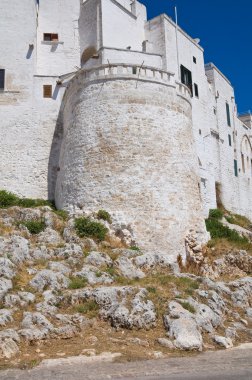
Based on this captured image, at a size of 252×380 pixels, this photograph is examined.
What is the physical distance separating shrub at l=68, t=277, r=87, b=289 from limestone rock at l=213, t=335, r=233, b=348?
4.94 metres

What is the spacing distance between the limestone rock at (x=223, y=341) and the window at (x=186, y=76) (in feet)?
72.6

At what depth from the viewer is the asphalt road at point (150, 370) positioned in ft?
35.2

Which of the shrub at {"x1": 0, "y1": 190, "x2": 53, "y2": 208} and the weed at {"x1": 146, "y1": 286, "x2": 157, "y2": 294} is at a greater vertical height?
the shrub at {"x1": 0, "y1": 190, "x2": 53, "y2": 208}

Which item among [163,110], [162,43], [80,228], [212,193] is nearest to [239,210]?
[212,193]

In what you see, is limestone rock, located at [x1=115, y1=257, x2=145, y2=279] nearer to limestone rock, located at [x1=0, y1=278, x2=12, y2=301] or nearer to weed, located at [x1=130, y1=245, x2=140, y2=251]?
weed, located at [x1=130, y1=245, x2=140, y2=251]

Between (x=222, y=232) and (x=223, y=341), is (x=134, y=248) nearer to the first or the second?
(x=223, y=341)

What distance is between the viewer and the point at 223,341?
44.7ft

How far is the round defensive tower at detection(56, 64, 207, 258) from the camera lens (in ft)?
70.9

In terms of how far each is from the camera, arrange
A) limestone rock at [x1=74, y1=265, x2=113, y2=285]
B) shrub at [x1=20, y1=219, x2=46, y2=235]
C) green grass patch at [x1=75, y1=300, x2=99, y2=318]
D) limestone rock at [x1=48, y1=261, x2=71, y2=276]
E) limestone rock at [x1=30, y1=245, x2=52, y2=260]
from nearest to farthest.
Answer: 1. green grass patch at [x1=75, y1=300, x2=99, y2=318]
2. limestone rock at [x1=74, y1=265, x2=113, y2=285]
3. limestone rock at [x1=48, y1=261, x2=71, y2=276]
4. limestone rock at [x1=30, y1=245, x2=52, y2=260]
5. shrub at [x1=20, y1=219, x2=46, y2=235]

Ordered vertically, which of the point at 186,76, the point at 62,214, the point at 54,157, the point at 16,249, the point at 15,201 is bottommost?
the point at 16,249

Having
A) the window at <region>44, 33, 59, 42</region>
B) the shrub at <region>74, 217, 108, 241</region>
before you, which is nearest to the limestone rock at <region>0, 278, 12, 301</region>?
the shrub at <region>74, 217, 108, 241</region>

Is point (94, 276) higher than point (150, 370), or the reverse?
point (94, 276)

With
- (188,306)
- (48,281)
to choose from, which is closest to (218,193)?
(188,306)

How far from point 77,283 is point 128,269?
109 inches
